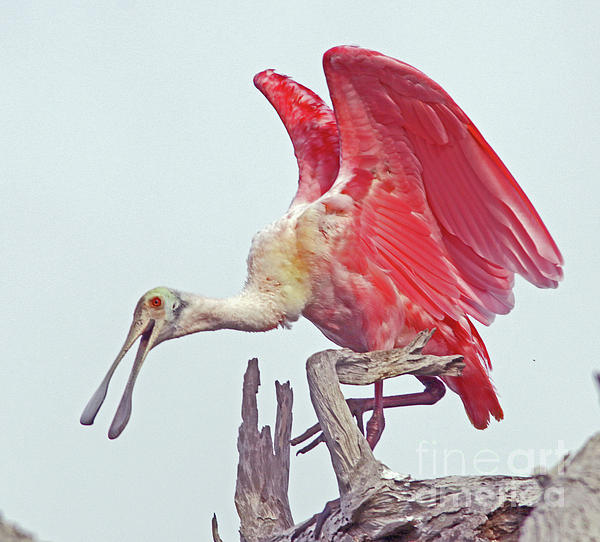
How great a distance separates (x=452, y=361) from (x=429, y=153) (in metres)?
1.52

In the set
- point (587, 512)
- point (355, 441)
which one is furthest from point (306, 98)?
point (587, 512)

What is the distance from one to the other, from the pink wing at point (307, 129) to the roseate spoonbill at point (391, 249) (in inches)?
14.7

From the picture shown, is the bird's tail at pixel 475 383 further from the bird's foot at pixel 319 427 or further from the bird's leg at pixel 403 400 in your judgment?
the bird's foot at pixel 319 427

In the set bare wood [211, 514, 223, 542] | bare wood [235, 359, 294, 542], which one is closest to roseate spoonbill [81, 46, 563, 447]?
bare wood [235, 359, 294, 542]

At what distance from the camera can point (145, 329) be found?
695 cm

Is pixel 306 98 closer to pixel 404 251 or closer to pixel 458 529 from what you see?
pixel 404 251

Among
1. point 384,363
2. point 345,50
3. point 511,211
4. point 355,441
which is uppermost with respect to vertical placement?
point 345,50

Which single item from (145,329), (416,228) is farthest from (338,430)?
(416,228)

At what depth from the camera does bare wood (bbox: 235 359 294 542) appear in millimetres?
6867

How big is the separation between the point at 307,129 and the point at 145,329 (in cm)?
229

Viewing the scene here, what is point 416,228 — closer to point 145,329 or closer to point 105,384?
point 145,329

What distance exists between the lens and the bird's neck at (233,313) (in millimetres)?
7066

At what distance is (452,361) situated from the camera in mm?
6480

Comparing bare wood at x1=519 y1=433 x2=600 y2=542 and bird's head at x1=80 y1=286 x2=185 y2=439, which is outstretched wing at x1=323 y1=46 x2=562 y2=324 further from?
bare wood at x1=519 y1=433 x2=600 y2=542
